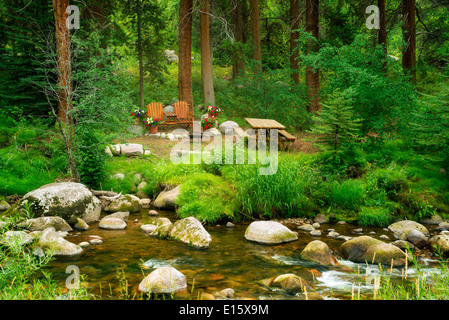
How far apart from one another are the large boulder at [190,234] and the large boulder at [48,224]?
2.02 meters

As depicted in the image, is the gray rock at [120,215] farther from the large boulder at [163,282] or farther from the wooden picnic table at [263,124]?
the wooden picnic table at [263,124]

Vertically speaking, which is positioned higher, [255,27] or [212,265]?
[255,27]

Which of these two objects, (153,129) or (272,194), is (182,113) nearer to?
(153,129)

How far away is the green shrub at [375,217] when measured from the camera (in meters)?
7.77

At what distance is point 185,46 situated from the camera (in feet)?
47.9

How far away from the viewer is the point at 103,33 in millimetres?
14164

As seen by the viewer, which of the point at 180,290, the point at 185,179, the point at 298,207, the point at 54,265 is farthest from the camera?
the point at 185,179

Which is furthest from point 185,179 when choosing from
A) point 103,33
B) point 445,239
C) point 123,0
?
point 123,0

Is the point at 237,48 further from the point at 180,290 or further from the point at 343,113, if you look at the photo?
the point at 180,290

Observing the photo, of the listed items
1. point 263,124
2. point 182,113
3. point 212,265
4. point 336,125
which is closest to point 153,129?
point 182,113

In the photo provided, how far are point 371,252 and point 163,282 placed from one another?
3.18 meters

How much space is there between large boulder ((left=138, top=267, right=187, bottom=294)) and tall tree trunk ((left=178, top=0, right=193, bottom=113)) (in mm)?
10512
